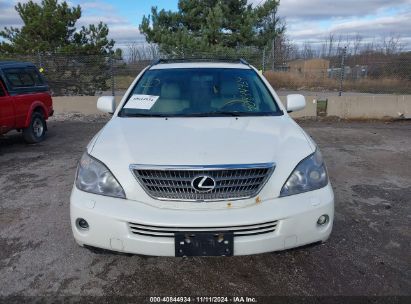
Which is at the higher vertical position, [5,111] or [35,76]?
[35,76]

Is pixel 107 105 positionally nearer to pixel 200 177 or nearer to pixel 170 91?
pixel 170 91

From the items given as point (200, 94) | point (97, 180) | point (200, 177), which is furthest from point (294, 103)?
point (97, 180)

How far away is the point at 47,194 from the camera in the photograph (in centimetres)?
489

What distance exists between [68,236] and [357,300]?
2.62 m

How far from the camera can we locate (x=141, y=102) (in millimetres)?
3811

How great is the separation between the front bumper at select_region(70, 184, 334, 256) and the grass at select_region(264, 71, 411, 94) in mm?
15009

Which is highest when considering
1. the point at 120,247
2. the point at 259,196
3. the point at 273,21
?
the point at 273,21

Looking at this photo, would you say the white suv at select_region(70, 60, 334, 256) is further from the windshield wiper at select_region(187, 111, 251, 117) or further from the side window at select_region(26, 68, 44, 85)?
the side window at select_region(26, 68, 44, 85)

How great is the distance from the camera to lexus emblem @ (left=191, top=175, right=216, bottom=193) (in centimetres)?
255

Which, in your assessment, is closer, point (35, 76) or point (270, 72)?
point (35, 76)

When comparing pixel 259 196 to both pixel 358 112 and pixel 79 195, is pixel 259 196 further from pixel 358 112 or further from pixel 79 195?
pixel 358 112

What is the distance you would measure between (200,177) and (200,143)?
14.1 inches

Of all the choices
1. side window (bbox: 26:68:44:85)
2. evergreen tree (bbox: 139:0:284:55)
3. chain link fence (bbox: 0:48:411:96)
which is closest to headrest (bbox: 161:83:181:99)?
side window (bbox: 26:68:44:85)

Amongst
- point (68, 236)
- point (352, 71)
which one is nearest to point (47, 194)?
point (68, 236)
